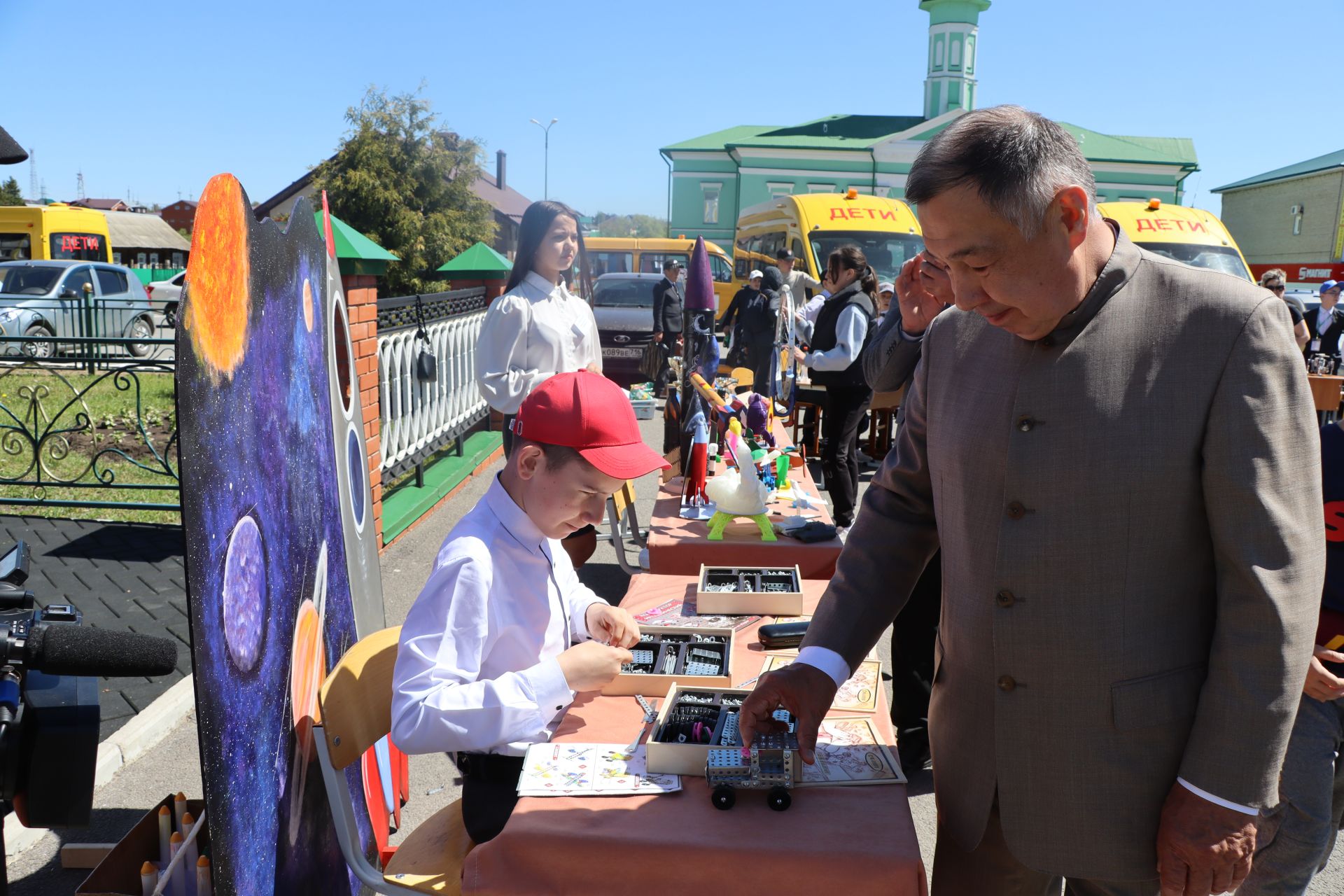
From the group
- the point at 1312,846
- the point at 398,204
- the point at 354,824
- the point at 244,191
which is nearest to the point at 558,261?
the point at 244,191

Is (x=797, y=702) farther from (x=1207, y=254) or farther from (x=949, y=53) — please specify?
(x=949, y=53)

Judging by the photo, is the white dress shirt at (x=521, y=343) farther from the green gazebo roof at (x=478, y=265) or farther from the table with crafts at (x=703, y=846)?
the green gazebo roof at (x=478, y=265)

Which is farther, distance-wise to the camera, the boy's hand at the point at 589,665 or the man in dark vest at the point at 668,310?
the man in dark vest at the point at 668,310

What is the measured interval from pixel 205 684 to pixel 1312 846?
251cm

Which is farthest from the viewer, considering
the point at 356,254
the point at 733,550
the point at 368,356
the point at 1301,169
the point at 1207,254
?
the point at 1301,169

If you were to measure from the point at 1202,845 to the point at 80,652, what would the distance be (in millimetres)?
1681

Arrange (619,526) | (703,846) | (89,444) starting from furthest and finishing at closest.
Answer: (89,444), (619,526), (703,846)

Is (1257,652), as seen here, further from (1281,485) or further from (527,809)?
(527,809)

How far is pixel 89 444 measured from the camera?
9133mm

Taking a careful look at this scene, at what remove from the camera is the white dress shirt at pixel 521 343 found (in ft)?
14.6

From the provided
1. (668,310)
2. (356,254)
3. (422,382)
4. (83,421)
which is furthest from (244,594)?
(668,310)

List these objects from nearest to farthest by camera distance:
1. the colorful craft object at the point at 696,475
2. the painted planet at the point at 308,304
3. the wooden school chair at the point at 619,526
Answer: the painted planet at the point at 308,304
the colorful craft object at the point at 696,475
the wooden school chair at the point at 619,526

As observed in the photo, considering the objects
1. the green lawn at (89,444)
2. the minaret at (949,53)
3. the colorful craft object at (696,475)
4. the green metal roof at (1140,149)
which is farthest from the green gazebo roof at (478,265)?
the minaret at (949,53)

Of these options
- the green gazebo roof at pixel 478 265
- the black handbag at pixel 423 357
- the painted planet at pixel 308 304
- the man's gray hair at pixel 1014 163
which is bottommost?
the black handbag at pixel 423 357
